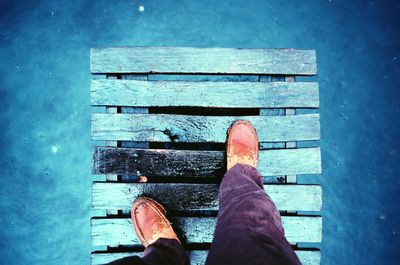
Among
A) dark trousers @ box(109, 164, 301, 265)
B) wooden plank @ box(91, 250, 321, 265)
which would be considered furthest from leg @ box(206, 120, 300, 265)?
wooden plank @ box(91, 250, 321, 265)

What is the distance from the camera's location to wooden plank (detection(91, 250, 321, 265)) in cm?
177

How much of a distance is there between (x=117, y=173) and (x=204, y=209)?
619 millimetres

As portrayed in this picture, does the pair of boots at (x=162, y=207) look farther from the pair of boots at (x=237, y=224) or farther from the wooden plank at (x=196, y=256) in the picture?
the wooden plank at (x=196, y=256)

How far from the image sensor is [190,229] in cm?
182

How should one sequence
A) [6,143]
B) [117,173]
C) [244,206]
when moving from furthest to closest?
[6,143], [117,173], [244,206]

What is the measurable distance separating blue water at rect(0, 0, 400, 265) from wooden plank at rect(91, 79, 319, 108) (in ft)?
1.57

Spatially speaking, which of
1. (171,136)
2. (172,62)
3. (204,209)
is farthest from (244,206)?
(172,62)

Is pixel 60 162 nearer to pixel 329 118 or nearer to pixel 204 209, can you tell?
pixel 204 209

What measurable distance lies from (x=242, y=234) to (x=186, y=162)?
69cm

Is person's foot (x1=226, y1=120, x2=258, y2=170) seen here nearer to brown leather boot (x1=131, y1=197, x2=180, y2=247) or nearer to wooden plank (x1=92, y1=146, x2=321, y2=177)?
wooden plank (x1=92, y1=146, x2=321, y2=177)

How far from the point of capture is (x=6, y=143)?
2096 mm

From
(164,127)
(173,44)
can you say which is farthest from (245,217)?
(173,44)

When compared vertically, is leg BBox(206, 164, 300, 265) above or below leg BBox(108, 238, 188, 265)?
above

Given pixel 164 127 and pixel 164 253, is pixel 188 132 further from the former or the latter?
pixel 164 253
